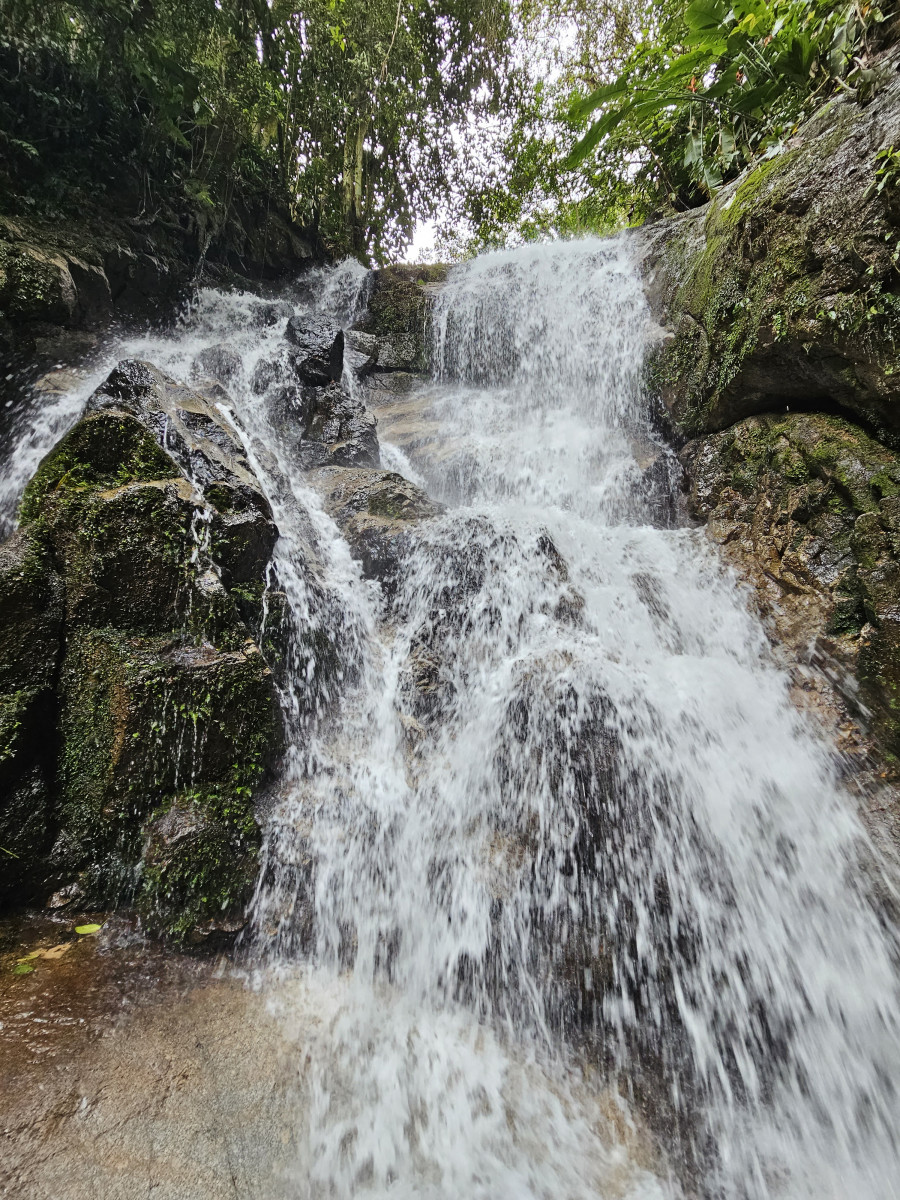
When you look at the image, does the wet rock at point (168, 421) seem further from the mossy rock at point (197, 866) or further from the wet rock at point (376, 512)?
the mossy rock at point (197, 866)

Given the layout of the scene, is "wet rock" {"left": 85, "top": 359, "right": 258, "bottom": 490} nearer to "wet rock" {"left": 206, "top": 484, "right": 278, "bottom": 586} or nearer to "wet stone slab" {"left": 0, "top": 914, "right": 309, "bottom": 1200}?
"wet rock" {"left": 206, "top": 484, "right": 278, "bottom": 586}

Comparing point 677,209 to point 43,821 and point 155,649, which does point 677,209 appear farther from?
point 43,821

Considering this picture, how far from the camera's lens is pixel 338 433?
8.08m

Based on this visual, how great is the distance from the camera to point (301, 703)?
4.65 metres

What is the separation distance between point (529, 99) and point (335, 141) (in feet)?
19.7

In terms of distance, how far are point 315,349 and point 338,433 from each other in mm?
1763

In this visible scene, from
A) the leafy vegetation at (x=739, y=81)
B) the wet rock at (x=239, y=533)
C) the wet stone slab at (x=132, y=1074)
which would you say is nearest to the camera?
the wet stone slab at (x=132, y=1074)

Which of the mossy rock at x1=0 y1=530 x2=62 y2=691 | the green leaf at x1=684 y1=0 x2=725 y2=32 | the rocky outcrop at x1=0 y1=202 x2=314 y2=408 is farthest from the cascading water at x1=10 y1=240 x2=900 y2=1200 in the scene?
the green leaf at x1=684 y1=0 x2=725 y2=32

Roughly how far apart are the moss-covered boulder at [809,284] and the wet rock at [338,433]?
14.7 ft

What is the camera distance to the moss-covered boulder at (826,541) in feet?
12.9

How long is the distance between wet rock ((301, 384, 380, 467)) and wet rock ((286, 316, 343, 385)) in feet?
1.14

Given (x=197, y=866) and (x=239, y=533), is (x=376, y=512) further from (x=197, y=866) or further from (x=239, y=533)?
(x=197, y=866)

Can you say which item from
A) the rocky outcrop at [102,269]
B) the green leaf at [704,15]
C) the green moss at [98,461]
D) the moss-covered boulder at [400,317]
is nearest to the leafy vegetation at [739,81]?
the green leaf at [704,15]

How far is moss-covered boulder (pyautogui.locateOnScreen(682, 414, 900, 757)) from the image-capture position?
12.9 ft
